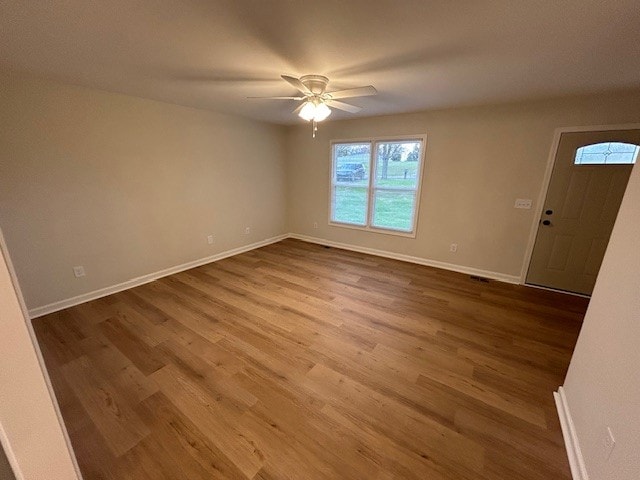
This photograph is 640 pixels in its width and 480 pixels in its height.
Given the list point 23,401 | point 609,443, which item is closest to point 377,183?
point 609,443

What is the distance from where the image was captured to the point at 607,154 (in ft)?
9.11

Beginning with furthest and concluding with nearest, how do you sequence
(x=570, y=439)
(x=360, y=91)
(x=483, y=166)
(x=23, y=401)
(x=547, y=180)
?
(x=483, y=166) → (x=547, y=180) → (x=360, y=91) → (x=570, y=439) → (x=23, y=401)

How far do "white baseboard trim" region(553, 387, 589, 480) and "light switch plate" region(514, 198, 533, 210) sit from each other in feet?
7.67

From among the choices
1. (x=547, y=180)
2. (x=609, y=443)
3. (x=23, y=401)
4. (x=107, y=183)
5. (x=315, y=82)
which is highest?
(x=315, y=82)

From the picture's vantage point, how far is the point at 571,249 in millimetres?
3088

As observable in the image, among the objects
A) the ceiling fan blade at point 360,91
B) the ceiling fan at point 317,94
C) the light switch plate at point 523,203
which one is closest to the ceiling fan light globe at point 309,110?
the ceiling fan at point 317,94

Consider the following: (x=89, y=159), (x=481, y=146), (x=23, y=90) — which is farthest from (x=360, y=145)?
(x=23, y=90)

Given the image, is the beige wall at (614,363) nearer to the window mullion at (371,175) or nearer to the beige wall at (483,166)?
the beige wall at (483,166)

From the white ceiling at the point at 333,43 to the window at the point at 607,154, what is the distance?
655 millimetres

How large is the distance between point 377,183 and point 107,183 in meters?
3.82

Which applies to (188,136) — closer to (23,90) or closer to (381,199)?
(23,90)

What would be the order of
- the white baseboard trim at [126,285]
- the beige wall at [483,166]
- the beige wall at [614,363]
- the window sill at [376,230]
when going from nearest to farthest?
the beige wall at [614,363] → the white baseboard trim at [126,285] → the beige wall at [483,166] → the window sill at [376,230]

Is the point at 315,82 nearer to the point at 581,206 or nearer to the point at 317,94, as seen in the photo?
the point at 317,94

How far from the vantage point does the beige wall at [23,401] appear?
693 millimetres
